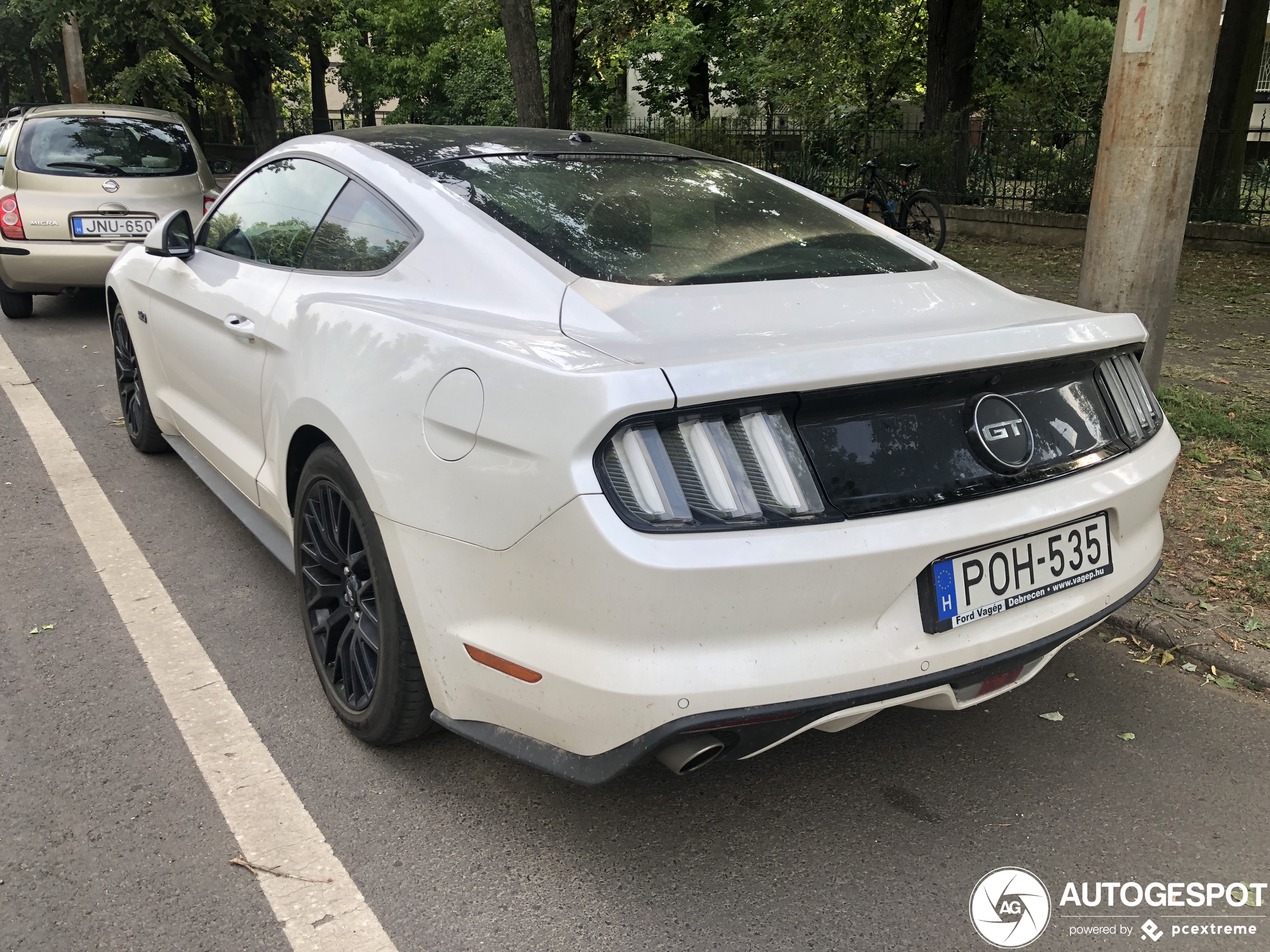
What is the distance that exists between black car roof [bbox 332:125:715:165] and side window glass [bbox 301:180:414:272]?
18 centimetres

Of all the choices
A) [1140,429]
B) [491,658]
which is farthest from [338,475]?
[1140,429]

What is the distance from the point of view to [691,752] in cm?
203

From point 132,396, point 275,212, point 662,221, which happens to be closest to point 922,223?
point 132,396

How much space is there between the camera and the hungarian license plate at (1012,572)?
7.06 ft

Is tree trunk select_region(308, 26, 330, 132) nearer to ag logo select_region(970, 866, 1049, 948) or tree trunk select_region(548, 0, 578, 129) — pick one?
tree trunk select_region(548, 0, 578, 129)

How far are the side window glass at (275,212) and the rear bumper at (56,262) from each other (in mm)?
5009

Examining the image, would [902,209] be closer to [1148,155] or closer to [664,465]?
[1148,155]

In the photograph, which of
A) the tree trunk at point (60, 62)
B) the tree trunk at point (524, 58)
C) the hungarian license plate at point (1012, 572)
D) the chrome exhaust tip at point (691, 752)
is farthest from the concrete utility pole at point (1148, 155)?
the tree trunk at point (60, 62)

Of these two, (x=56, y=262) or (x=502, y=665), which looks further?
(x=56, y=262)

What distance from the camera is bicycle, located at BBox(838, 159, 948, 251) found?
1245 centimetres

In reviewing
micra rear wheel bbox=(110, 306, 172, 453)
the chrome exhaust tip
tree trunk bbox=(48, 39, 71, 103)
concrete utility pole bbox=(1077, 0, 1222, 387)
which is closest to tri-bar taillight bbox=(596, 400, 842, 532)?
the chrome exhaust tip

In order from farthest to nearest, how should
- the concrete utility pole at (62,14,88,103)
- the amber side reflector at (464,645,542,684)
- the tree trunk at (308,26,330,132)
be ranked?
the tree trunk at (308,26,330,132) → the concrete utility pole at (62,14,88,103) → the amber side reflector at (464,645,542,684)

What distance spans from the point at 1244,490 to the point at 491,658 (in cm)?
363
